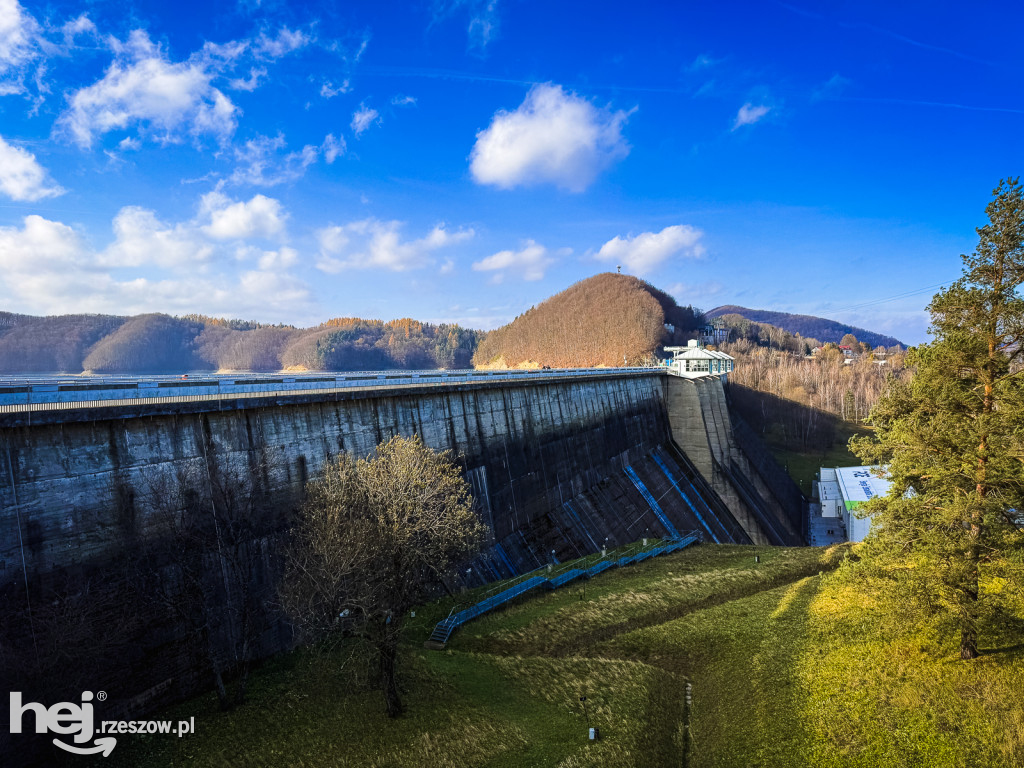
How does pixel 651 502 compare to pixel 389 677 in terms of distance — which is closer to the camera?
pixel 389 677

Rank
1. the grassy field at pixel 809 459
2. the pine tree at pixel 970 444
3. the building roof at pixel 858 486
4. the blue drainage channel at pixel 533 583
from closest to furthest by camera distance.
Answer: the pine tree at pixel 970 444 → the blue drainage channel at pixel 533 583 → the building roof at pixel 858 486 → the grassy field at pixel 809 459

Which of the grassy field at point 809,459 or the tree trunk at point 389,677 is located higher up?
the tree trunk at point 389,677

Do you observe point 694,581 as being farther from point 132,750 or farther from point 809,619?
point 132,750

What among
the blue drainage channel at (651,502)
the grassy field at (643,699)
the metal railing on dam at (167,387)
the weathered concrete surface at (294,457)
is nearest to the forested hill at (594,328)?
the blue drainage channel at (651,502)

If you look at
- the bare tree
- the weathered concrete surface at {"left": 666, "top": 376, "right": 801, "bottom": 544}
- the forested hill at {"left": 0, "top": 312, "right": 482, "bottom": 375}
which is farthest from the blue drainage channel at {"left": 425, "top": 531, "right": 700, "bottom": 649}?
the forested hill at {"left": 0, "top": 312, "right": 482, "bottom": 375}

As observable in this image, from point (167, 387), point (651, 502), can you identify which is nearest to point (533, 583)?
point (167, 387)

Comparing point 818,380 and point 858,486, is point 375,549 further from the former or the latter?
point 818,380

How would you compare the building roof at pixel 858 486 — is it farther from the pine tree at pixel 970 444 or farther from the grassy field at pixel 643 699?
the pine tree at pixel 970 444
